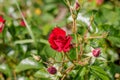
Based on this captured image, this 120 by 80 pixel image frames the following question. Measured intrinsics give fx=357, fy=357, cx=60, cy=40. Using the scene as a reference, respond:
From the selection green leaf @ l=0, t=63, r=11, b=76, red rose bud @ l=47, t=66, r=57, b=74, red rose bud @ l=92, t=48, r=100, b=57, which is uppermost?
red rose bud @ l=92, t=48, r=100, b=57

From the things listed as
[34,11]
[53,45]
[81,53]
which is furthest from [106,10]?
[34,11]

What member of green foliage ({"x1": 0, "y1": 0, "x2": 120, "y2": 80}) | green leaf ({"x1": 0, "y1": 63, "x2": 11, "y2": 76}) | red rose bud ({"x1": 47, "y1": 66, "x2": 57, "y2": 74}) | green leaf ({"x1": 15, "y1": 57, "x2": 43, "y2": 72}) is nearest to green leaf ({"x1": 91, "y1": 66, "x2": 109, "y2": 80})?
green foliage ({"x1": 0, "y1": 0, "x2": 120, "y2": 80})

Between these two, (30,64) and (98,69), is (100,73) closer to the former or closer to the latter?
(98,69)

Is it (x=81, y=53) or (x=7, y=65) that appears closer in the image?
(x=81, y=53)

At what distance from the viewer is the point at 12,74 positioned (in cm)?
225

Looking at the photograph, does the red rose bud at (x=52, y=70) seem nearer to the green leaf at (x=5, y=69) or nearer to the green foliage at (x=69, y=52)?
the green foliage at (x=69, y=52)

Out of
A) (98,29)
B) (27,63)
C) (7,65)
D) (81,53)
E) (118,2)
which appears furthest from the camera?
(118,2)

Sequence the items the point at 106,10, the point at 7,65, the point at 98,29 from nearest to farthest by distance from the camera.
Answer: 1. the point at 98,29
2. the point at 7,65
3. the point at 106,10

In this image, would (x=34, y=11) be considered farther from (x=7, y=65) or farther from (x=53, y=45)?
(x=53, y=45)

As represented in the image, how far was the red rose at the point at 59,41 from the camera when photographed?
1.52 meters

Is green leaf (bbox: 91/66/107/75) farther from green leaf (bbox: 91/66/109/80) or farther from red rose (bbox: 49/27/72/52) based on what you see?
red rose (bbox: 49/27/72/52)

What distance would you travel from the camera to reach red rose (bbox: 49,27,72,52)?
1.52 meters

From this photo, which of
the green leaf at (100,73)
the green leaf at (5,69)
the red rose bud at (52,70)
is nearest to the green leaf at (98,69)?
the green leaf at (100,73)

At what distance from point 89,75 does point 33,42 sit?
70cm
